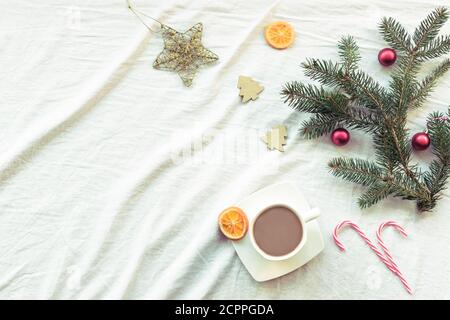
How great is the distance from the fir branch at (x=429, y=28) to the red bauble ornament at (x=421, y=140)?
16cm

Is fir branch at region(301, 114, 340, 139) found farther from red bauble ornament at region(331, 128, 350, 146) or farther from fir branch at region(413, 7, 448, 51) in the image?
fir branch at region(413, 7, 448, 51)

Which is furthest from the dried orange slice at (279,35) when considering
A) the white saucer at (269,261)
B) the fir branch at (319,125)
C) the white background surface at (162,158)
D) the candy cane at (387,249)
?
the candy cane at (387,249)

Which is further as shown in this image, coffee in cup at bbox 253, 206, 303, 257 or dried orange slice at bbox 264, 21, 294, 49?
dried orange slice at bbox 264, 21, 294, 49

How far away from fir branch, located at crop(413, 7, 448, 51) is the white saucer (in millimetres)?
357

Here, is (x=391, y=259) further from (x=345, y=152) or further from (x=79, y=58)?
(x=79, y=58)

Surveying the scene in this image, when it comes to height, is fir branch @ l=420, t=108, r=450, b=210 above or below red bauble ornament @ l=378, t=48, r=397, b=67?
below

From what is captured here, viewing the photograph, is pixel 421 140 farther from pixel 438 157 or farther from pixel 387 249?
pixel 387 249

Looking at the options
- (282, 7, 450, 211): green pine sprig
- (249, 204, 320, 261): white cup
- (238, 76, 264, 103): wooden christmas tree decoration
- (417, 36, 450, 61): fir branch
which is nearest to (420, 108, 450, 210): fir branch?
(282, 7, 450, 211): green pine sprig

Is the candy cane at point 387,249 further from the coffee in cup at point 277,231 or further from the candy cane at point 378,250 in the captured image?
the coffee in cup at point 277,231

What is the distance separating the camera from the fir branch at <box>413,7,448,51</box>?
0.90 m

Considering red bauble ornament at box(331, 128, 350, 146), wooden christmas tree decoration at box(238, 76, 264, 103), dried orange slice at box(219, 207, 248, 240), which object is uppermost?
wooden christmas tree decoration at box(238, 76, 264, 103)

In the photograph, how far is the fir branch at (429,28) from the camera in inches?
Answer: 35.5

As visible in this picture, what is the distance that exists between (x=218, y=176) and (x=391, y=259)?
0.35m
